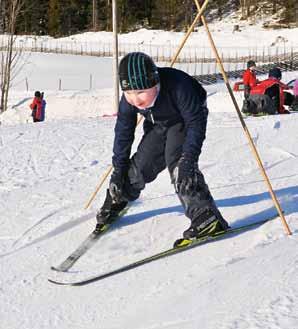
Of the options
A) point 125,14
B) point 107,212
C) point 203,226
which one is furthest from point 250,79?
point 125,14

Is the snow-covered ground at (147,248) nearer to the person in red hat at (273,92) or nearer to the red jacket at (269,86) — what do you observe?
the person in red hat at (273,92)

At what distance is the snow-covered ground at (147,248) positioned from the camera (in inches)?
122

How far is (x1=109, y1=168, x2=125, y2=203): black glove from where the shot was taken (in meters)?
4.34

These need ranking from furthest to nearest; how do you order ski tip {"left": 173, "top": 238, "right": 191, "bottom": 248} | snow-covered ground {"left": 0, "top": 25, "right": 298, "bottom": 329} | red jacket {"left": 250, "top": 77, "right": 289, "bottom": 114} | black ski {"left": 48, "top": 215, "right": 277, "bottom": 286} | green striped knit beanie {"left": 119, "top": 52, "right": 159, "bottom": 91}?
red jacket {"left": 250, "top": 77, "right": 289, "bottom": 114} < ski tip {"left": 173, "top": 238, "right": 191, "bottom": 248} < green striped knit beanie {"left": 119, "top": 52, "right": 159, "bottom": 91} < black ski {"left": 48, "top": 215, "right": 277, "bottom": 286} < snow-covered ground {"left": 0, "top": 25, "right": 298, "bottom": 329}

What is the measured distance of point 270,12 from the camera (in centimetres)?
5728

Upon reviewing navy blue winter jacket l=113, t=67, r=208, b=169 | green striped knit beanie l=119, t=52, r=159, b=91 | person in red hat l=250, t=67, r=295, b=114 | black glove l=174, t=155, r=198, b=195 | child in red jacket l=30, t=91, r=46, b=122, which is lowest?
child in red jacket l=30, t=91, r=46, b=122

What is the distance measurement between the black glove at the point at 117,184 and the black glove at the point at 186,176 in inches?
19.1

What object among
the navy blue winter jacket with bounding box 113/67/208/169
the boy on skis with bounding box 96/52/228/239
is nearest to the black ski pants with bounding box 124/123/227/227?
the boy on skis with bounding box 96/52/228/239

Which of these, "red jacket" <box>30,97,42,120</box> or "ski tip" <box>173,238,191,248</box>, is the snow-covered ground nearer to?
"ski tip" <box>173,238,191,248</box>

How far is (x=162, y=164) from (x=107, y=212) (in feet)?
1.79

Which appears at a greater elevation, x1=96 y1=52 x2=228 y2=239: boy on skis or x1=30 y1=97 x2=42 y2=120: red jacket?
x1=96 y1=52 x2=228 y2=239: boy on skis

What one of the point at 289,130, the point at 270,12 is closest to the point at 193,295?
the point at 289,130

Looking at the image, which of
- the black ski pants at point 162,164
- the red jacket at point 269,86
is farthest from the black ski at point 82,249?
the red jacket at point 269,86

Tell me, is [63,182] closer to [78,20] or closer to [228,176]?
[228,176]
